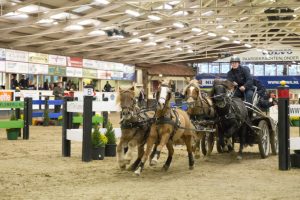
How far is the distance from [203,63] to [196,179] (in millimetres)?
37825

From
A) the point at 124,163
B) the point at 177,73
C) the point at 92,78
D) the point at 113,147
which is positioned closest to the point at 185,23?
the point at 92,78

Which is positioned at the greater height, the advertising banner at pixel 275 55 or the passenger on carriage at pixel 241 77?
the advertising banner at pixel 275 55

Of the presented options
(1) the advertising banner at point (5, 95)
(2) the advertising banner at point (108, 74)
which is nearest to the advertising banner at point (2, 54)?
(1) the advertising banner at point (5, 95)

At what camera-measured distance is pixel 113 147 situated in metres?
10.0

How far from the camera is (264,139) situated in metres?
10.3

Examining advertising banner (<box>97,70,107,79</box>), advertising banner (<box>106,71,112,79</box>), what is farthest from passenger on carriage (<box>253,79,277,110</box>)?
advertising banner (<box>106,71,112,79</box>)

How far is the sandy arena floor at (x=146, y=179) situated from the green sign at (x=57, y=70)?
1937 cm

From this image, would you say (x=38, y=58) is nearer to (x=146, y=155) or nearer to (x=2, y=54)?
(x=2, y=54)

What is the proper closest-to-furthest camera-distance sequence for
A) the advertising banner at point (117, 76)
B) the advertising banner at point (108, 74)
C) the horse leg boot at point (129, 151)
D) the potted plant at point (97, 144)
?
1. the horse leg boot at point (129, 151)
2. the potted plant at point (97, 144)
3. the advertising banner at point (108, 74)
4. the advertising banner at point (117, 76)

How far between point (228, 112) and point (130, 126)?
260cm

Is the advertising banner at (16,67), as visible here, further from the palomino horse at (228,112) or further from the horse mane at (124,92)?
the horse mane at (124,92)

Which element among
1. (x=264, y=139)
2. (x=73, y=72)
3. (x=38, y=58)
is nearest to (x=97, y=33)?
(x=73, y=72)

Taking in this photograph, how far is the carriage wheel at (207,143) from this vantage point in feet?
33.5

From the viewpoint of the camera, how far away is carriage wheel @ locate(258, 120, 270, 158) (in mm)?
9891
